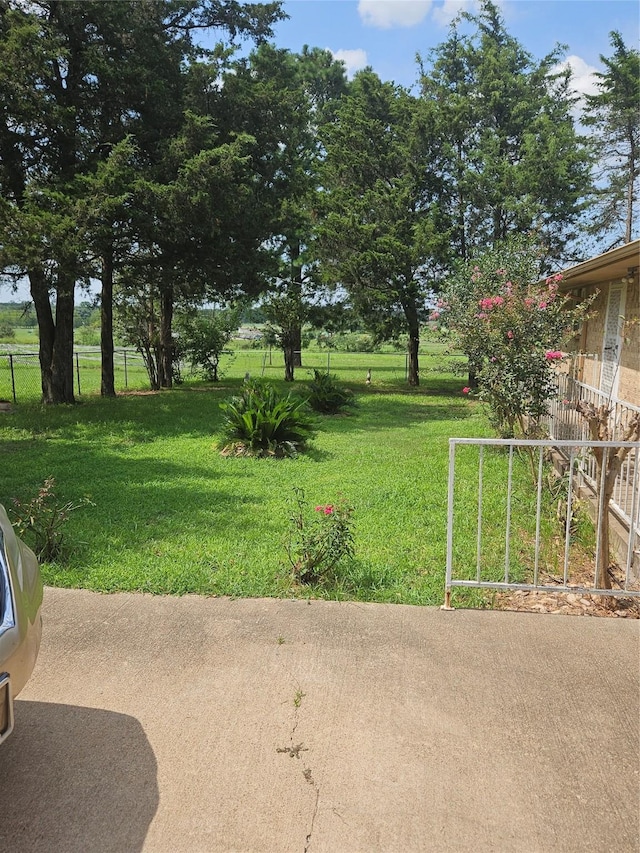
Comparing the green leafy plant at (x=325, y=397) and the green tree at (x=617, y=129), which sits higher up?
the green tree at (x=617, y=129)

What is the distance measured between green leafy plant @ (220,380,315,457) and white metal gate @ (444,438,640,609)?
2.69 meters

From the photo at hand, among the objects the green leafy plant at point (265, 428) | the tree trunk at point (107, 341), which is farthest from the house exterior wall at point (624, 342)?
the tree trunk at point (107, 341)

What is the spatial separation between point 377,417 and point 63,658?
10875mm

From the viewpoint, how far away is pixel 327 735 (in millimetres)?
2496

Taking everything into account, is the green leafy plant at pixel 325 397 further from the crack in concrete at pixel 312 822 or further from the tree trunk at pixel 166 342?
the crack in concrete at pixel 312 822

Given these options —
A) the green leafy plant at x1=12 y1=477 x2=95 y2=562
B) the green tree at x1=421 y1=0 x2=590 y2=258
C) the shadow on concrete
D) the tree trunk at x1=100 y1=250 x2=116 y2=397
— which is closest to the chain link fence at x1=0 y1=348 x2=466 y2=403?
the tree trunk at x1=100 y1=250 x2=116 y2=397

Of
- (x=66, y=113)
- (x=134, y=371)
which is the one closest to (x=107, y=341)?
(x=66, y=113)

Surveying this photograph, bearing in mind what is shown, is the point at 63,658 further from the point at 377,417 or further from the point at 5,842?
the point at 377,417

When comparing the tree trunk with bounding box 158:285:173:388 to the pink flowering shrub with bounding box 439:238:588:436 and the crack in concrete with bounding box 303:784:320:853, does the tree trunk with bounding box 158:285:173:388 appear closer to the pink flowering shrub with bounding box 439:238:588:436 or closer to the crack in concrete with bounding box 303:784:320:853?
the pink flowering shrub with bounding box 439:238:588:436

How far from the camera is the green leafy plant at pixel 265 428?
8.77 m

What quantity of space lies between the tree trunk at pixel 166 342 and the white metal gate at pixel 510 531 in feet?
44.5

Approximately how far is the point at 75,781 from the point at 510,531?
3882mm

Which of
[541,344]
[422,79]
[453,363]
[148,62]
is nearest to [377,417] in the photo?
[453,363]

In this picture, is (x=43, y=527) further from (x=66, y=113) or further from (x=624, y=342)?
(x=66, y=113)
